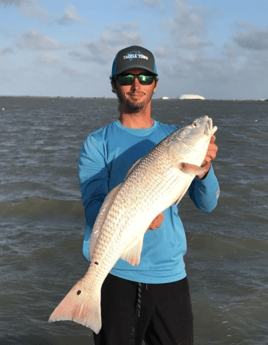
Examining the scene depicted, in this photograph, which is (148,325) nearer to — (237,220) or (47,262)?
(47,262)

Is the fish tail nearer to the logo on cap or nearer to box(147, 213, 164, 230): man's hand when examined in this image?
box(147, 213, 164, 230): man's hand

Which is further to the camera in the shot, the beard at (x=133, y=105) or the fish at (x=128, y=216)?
the beard at (x=133, y=105)

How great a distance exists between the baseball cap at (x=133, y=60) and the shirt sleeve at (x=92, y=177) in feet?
2.18

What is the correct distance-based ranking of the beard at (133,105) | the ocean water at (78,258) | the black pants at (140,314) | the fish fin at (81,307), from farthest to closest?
the ocean water at (78,258)
the beard at (133,105)
the black pants at (140,314)
the fish fin at (81,307)

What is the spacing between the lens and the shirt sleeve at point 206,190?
→ 10.7 feet

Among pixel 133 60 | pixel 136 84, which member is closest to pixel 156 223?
pixel 136 84

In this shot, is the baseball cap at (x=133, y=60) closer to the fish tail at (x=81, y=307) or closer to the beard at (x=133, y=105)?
the beard at (x=133, y=105)

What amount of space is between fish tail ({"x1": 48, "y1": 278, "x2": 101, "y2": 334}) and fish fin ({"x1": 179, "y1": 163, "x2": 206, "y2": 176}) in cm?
107

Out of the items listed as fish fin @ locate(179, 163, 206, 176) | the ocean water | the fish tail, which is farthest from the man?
the ocean water

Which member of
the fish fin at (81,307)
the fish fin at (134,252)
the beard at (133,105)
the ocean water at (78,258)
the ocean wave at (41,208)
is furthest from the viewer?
the ocean wave at (41,208)

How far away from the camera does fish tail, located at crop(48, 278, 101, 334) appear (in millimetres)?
2842

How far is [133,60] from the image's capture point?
11.5 ft

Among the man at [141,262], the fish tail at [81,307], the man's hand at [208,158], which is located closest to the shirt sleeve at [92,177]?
the man at [141,262]

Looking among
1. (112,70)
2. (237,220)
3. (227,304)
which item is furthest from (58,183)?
(112,70)
